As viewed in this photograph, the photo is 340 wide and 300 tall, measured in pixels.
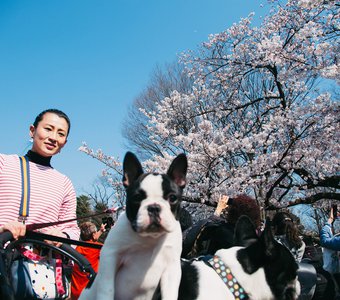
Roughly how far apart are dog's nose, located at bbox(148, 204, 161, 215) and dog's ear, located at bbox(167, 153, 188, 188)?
0.31 meters

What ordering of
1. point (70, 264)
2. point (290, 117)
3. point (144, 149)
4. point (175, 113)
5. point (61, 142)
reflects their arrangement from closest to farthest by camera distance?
point (70, 264) → point (61, 142) → point (290, 117) → point (175, 113) → point (144, 149)

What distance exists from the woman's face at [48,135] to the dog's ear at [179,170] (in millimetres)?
1062

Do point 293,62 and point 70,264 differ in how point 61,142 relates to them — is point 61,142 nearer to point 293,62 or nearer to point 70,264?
point 70,264

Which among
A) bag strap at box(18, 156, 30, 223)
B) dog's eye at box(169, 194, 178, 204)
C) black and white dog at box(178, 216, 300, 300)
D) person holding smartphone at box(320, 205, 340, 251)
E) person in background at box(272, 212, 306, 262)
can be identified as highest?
bag strap at box(18, 156, 30, 223)

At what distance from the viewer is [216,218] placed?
3.79 metres

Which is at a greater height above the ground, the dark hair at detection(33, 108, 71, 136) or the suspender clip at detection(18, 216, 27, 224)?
the dark hair at detection(33, 108, 71, 136)

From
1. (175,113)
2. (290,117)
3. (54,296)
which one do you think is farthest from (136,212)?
(175,113)

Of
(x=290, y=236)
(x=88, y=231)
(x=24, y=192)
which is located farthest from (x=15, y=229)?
(x=88, y=231)

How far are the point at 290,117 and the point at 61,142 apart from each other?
435 inches

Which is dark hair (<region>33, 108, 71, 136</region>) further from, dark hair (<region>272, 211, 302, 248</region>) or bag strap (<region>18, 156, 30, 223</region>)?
dark hair (<region>272, 211, 302, 248</region>)

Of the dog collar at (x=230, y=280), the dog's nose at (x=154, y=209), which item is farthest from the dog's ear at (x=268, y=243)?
the dog's nose at (x=154, y=209)

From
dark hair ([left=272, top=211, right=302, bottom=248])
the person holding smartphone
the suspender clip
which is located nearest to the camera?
the suspender clip

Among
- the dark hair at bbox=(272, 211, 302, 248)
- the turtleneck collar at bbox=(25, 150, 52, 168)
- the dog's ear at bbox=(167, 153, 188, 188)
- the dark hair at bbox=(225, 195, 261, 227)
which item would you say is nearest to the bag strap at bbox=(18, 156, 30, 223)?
the turtleneck collar at bbox=(25, 150, 52, 168)

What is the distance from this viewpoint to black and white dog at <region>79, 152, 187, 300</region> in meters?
1.83
